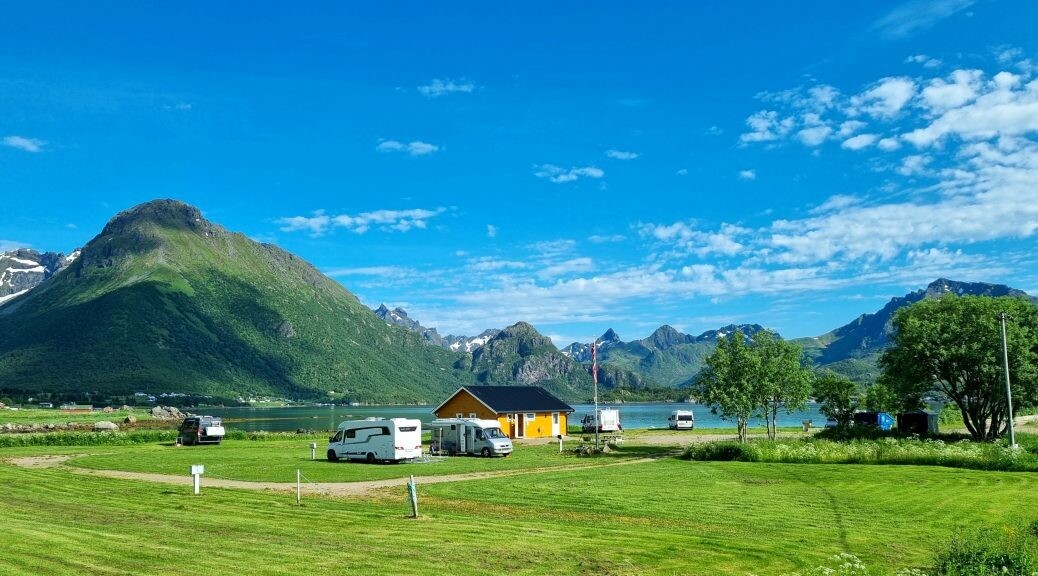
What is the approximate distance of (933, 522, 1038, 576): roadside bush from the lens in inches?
449

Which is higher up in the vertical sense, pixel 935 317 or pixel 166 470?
pixel 935 317

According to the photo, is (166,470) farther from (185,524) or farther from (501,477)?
(185,524)

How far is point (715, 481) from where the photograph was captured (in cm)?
2866

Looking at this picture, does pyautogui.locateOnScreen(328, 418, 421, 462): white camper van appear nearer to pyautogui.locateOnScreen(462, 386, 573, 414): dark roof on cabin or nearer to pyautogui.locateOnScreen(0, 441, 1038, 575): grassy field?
pyautogui.locateOnScreen(0, 441, 1038, 575): grassy field

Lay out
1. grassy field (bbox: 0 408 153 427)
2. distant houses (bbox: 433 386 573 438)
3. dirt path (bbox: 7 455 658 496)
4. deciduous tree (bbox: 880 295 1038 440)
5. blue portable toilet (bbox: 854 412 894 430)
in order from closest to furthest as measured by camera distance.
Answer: dirt path (bbox: 7 455 658 496), deciduous tree (bbox: 880 295 1038 440), blue portable toilet (bbox: 854 412 894 430), distant houses (bbox: 433 386 573 438), grassy field (bbox: 0 408 153 427)

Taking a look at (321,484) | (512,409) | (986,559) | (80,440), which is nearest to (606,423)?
(512,409)

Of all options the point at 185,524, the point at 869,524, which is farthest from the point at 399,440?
the point at 869,524

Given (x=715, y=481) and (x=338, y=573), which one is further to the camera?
(x=715, y=481)

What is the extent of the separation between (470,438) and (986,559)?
1400 inches

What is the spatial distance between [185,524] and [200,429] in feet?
146

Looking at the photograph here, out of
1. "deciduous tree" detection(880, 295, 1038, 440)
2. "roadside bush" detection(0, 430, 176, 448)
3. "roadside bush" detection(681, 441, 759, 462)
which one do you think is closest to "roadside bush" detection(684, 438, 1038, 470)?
"roadside bush" detection(681, 441, 759, 462)

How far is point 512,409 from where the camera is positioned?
2450 inches

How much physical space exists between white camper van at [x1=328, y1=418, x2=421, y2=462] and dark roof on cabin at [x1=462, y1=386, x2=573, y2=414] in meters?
20.4

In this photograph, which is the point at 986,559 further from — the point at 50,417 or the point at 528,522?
the point at 50,417
